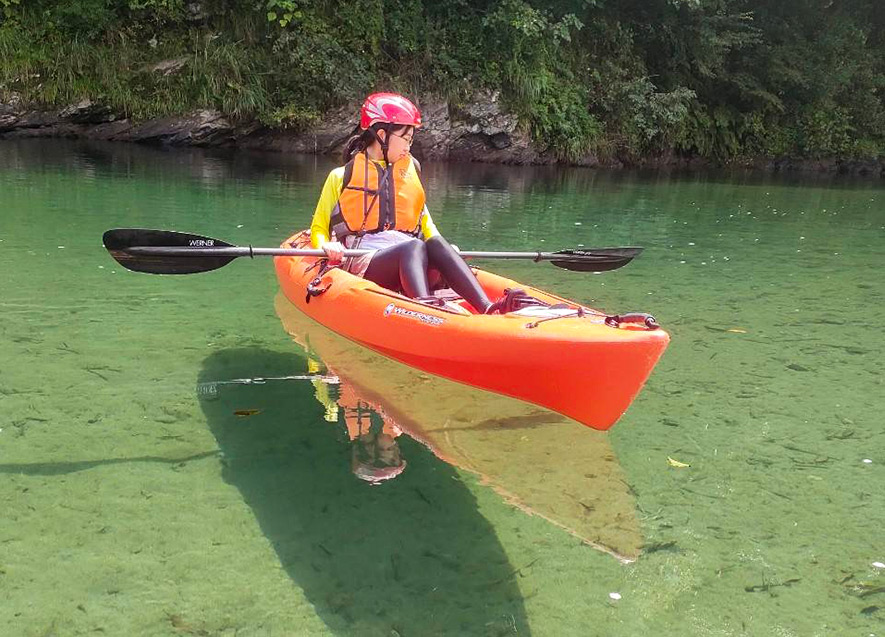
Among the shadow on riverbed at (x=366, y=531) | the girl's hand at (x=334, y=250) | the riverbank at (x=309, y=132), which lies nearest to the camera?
the shadow on riverbed at (x=366, y=531)

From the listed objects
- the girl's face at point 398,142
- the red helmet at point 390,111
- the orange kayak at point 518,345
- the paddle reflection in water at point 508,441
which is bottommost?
the paddle reflection in water at point 508,441

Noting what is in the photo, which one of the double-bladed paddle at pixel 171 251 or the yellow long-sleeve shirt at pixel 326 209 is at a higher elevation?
the yellow long-sleeve shirt at pixel 326 209

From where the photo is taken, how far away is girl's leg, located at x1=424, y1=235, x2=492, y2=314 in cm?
339

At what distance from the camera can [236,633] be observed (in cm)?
178

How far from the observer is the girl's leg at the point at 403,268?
349cm

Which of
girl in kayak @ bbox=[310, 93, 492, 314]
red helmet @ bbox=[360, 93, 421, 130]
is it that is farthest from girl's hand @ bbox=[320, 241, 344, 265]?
red helmet @ bbox=[360, 93, 421, 130]

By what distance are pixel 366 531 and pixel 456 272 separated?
5.02ft

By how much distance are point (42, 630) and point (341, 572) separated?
681mm

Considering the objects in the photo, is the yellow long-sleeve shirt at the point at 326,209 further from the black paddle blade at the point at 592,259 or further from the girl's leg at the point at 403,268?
the black paddle blade at the point at 592,259

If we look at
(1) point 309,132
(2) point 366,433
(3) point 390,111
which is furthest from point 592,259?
(1) point 309,132

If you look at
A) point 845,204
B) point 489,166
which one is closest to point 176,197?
point 489,166

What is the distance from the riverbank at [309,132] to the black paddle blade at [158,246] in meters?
12.0

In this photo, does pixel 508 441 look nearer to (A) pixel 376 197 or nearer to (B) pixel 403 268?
(B) pixel 403 268

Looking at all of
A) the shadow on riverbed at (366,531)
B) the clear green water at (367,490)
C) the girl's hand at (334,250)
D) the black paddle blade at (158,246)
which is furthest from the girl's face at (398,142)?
the shadow on riverbed at (366,531)
